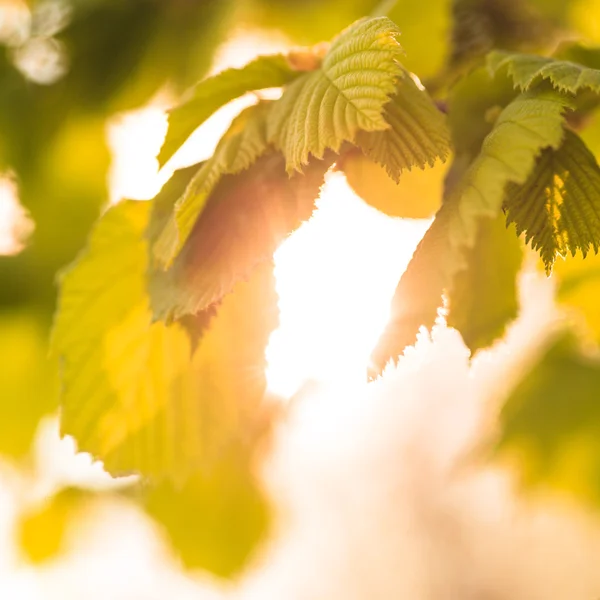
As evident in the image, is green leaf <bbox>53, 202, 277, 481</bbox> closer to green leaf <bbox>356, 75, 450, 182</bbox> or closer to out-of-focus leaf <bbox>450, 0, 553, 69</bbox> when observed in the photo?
green leaf <bbox>356, 75, 450, 182</bbox>

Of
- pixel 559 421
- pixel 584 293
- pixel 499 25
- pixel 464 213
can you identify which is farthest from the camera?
pixel 559 421

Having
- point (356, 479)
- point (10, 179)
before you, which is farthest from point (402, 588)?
point (10, 179)

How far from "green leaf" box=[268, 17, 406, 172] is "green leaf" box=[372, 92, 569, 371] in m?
0.05

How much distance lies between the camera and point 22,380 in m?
0.94

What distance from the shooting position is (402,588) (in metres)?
6.05

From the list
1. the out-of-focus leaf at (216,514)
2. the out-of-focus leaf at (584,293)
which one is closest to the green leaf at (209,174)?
the out-of-focus leaf at (584,293)

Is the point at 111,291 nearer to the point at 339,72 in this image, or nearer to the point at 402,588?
the point at 339,72

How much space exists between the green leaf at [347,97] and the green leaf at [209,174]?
0.6 inches

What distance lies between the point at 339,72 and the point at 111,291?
9.3 inches

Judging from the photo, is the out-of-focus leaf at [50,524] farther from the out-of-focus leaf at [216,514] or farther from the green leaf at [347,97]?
the green leaf at [347,97]

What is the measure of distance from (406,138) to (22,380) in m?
0.74

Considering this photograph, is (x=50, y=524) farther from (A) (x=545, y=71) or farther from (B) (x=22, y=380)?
(A) (x=545, y=71)

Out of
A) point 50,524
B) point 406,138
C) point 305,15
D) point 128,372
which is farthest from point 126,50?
point 50,524

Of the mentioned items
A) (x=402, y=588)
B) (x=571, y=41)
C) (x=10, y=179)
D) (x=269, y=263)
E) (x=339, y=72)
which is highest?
(x=571, y=41)
